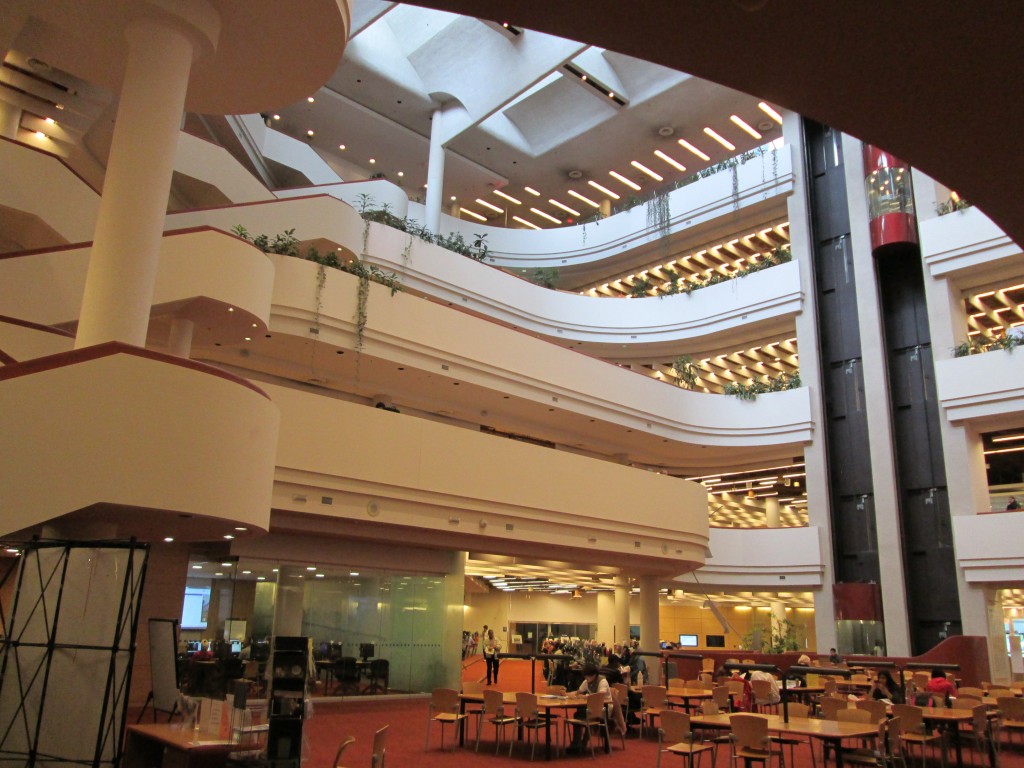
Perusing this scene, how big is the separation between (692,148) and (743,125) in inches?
73.7

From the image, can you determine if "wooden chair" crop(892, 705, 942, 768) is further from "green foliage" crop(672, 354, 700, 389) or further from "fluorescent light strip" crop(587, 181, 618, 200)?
"fluorescent light strip" crop(587, 181, 618, 200)

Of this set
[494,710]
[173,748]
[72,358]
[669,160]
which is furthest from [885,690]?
[669,160]

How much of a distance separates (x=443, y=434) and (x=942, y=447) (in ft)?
39.9

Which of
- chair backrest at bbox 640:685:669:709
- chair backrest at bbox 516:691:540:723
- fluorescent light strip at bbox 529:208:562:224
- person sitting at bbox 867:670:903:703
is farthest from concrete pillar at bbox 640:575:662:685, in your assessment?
fluorescent light strip at bbox 529:208:562:224

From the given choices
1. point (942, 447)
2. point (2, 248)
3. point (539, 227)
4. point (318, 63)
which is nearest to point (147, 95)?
point (318, 63)

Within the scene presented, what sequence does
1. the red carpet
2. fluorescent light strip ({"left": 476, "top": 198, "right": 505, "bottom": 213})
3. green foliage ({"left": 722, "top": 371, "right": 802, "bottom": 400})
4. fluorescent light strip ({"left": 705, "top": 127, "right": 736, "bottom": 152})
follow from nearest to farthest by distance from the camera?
the red carpet < green foliage ({"left": 722, "top": 371, "right": 802, "bottom": 400}) < fluorescent light strip ({"left": 705, "top": 127, "right": 736, "bottom": 152}) < fluorescent light strip ({"left": 476, "top": 198, "right": 505, "bottom": 213})

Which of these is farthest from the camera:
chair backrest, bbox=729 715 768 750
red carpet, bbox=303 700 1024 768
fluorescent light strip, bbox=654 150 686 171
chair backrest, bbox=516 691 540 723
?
fluorescent light strip, bbox=654 150 686 171

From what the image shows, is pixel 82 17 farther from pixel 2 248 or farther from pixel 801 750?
pixel 801 750

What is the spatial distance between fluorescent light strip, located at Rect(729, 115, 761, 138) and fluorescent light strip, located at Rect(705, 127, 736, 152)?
2.48 feet

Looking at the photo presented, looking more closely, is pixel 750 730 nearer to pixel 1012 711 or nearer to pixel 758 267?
A: pixel 1012 711

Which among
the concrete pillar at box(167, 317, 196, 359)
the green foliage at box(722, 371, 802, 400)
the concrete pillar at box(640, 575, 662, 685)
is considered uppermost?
the green foliage at box(722, 371, 802, 400)

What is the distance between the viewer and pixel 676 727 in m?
8.20

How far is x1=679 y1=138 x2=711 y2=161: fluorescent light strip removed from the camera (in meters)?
25.9

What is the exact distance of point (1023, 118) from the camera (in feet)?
8.76
